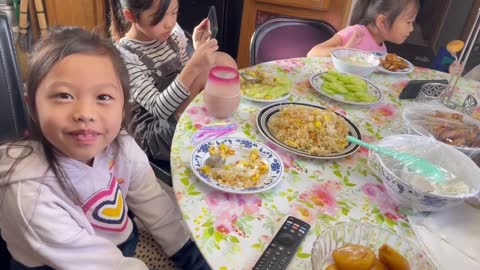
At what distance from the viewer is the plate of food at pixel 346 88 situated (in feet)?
4.09

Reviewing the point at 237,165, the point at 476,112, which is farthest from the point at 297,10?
the point at 237,165

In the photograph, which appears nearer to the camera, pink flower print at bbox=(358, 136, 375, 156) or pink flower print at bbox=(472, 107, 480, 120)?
pink flower print at bbox=(358, 136, 375, 156)

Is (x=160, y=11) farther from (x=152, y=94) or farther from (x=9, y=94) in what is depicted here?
(x=9, y=94)

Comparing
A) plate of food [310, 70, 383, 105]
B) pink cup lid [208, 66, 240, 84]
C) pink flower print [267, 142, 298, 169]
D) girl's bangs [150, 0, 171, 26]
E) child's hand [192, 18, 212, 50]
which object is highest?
girl's bangs [150, 0, 171, 26]

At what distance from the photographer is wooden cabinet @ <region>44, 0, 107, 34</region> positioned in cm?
282

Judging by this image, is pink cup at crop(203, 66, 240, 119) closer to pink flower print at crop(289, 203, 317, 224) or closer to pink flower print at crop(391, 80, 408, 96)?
pink flower print at crop(289, 203, 317, 224)

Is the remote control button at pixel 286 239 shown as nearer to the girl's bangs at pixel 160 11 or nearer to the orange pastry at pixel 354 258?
the orange pastry at pixel 354 258

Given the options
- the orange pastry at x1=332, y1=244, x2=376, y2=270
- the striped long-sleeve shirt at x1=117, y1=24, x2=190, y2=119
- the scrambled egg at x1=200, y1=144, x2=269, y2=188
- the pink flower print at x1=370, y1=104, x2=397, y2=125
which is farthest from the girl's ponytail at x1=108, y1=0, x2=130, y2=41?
the orange pastry at x1=332, y1=244, x2=376, y2=270

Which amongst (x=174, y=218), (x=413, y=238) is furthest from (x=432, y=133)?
(x=174, y=218)

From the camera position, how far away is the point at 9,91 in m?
0.83

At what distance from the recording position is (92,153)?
0.74 metres

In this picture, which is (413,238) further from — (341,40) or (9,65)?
(341,40)

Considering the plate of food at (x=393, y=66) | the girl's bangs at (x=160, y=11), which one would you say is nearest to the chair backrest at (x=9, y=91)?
the girl's bangs at (x=160, y=11)

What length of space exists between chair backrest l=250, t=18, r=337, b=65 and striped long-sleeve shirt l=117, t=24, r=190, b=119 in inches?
16.8
